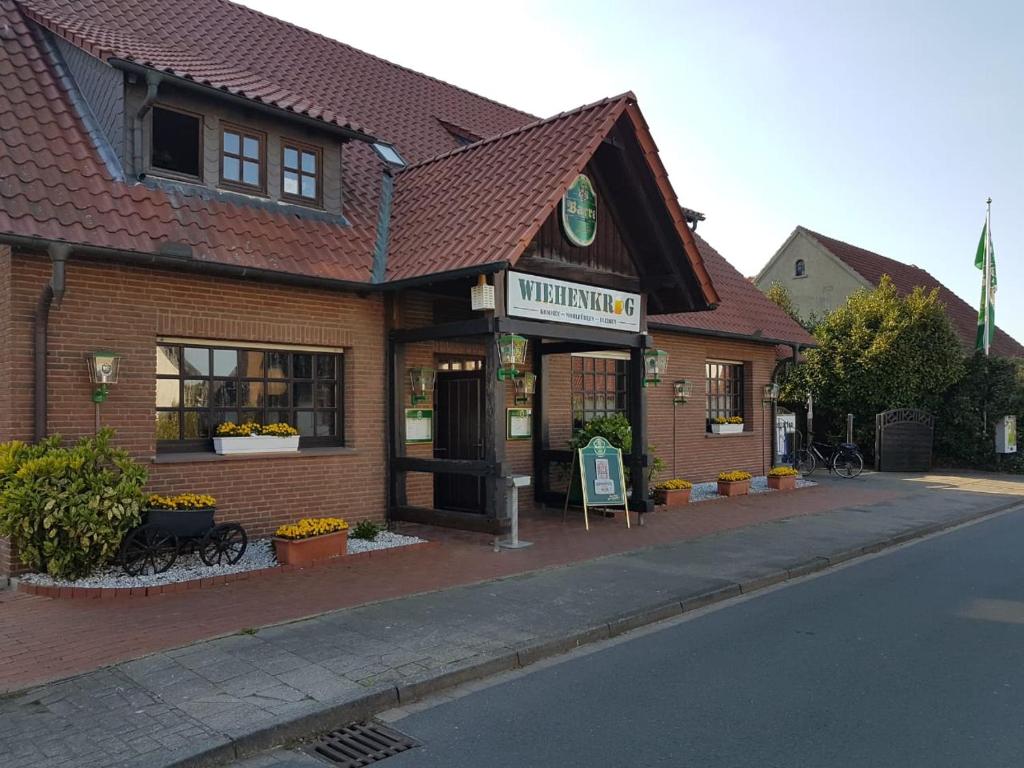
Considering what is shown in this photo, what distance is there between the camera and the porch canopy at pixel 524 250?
942cm

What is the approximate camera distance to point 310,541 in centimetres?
864

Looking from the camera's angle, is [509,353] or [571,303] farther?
[571,303]

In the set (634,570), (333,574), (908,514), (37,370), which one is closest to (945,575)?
(634,570)

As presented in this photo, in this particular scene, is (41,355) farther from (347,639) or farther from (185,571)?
(347,639)

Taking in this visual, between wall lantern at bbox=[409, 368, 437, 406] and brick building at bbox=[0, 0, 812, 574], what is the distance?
187 millimetres

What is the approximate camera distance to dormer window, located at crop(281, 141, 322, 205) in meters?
10.3

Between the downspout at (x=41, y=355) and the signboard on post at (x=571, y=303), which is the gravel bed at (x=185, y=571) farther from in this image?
the signboard on post at (x=571, y=303)

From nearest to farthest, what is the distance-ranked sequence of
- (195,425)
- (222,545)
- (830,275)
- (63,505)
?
1. (63,505)
2. (222,545)
3. (195,425)
4. (830,275)

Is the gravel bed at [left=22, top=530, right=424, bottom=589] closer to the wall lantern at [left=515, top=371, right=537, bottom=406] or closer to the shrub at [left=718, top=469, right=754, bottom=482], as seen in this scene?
the wall lantern at [left=515, top=371, right=537, bottom=406]

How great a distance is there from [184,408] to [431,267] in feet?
10.6

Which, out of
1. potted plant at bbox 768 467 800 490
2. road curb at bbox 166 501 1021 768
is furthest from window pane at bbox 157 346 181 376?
potted plant at bbox 768 467 800 490

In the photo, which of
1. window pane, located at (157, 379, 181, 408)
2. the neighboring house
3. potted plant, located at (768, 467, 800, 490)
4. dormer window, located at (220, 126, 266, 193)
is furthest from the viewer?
the neighboring house

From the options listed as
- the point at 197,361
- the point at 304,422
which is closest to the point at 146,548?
the point at 197,361

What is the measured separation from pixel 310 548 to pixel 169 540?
57.2 inches
